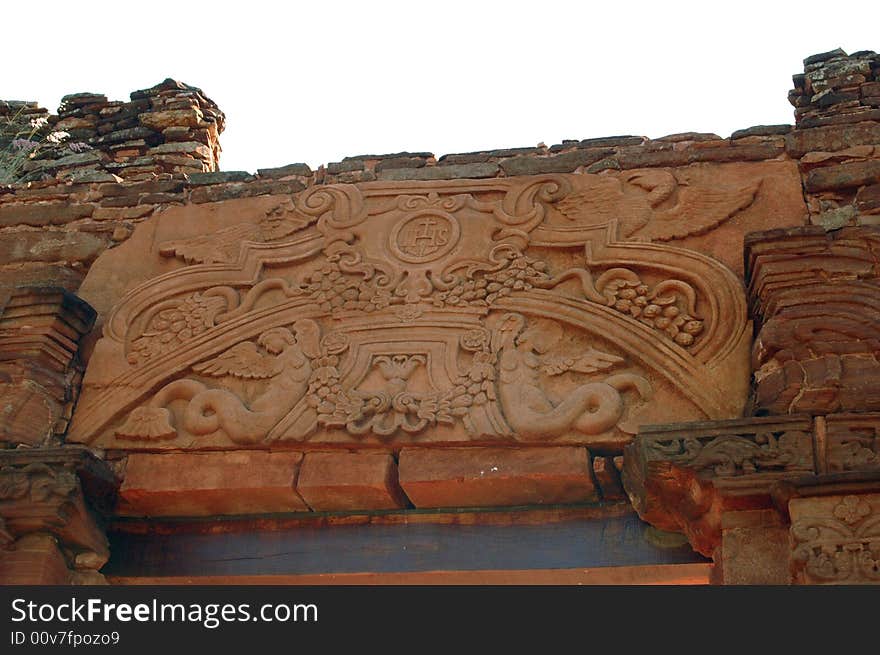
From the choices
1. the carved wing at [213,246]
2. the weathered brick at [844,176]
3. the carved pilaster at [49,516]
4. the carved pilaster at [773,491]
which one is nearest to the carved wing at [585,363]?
the carved pilaster at [773,491]

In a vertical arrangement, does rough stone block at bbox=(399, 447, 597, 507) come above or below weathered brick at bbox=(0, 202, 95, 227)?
below

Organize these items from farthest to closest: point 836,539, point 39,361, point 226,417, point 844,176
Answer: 1. point 39,361
2. point 844,176
3. point 226,417
4. point 836,539

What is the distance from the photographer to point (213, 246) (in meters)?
5.71

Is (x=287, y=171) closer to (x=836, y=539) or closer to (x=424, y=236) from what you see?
(x=424, y=236)

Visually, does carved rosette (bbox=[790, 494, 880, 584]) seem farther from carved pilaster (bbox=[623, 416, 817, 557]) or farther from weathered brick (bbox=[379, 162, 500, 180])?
weathered brick (bbox=[379, 162, 500, 180])

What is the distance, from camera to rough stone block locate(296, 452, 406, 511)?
15.8 feet

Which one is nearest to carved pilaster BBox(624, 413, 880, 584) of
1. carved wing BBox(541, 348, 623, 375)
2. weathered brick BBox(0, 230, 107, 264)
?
carved wing BBox(541, 348, 623, 375)

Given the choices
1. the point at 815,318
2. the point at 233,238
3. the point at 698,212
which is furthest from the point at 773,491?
the point at 233,238

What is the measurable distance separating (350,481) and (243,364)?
2.51 ft

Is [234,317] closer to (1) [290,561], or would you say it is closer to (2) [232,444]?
(2) [232,444]

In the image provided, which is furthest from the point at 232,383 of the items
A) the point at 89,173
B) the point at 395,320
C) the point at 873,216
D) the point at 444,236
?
the point at 873,216

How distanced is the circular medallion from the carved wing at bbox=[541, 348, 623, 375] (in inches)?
29.8

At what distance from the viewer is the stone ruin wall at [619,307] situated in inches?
166

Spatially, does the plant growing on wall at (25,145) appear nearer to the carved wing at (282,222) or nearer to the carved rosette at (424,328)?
the carved rosette at (424,328)
